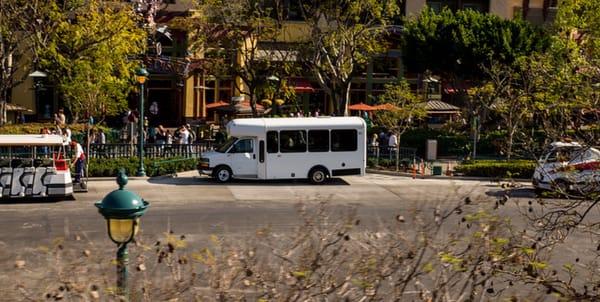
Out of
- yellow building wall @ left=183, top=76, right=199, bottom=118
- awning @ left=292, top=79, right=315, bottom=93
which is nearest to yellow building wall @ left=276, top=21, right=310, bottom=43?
awning @ left=292, top=79, right=315, bottom=93

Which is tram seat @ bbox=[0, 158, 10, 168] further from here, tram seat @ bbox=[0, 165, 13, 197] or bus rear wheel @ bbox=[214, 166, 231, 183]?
bus rear wheel @ bbox=[214, 166, 231, 183]

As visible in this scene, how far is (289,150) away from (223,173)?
2.32m

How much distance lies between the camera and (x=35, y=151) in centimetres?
2111

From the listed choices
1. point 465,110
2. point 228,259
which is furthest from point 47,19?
point 228,259

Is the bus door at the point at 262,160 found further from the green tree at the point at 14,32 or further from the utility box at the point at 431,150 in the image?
the green tree at the point at 14,32

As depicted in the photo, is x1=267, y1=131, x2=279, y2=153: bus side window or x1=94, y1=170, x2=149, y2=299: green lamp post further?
x1=267, y1=131, x2=279, y2=153: bus side window

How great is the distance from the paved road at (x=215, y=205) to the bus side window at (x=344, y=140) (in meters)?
1.24

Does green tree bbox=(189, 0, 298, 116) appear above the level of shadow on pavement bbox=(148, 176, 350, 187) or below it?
above

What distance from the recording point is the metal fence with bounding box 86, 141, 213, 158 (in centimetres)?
2894

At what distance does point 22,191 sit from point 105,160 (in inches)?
266

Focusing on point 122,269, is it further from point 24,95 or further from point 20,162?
point 24,95

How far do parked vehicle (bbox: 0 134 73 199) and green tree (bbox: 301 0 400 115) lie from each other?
1701 cm

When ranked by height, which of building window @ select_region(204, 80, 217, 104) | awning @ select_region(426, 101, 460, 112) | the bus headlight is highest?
building window @ select_region(204, 80, 217, 104)

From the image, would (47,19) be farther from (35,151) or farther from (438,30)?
(438,30)
